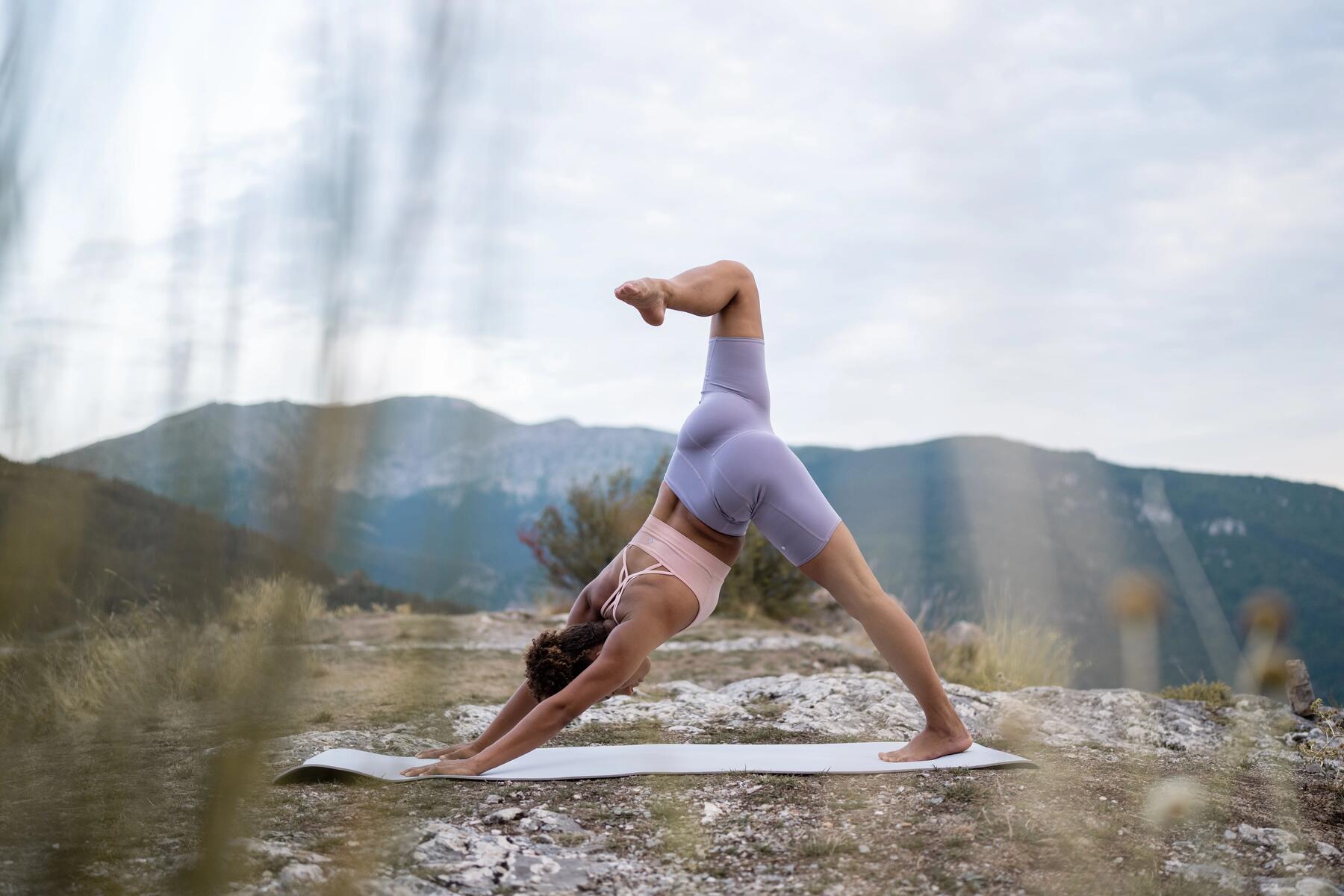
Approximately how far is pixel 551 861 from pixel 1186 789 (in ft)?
6.72

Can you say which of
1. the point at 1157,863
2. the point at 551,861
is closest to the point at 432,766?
the point at 551,861

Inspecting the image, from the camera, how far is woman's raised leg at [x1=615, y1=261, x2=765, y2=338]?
2.65 metres

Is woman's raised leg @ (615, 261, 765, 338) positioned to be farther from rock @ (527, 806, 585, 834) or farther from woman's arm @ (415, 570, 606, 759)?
rock @ (527, 806, 585, 834)

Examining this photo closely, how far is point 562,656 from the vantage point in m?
3.06

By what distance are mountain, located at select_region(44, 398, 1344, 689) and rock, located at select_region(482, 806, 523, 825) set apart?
675 millimetres

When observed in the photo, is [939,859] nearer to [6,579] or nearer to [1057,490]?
[6,579]

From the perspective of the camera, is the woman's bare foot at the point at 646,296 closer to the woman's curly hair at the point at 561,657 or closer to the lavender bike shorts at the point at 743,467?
the lavender bike shorts at the point at 743,467

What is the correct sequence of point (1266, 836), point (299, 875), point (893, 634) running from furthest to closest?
1. point (893, 634)
2. point (1266, 836)
3. point (299, 875)

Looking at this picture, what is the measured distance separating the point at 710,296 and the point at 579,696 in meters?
1.32

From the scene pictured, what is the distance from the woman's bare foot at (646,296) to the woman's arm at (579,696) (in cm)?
97

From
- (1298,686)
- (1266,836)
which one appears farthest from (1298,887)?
(1298,686)

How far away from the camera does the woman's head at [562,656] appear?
3.07 m

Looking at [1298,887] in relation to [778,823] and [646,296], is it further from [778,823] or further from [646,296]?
[646,296]

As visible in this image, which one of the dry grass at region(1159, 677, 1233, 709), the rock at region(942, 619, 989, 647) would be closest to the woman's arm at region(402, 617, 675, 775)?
the dry grass at region(1159, 677, 1233, 709)
